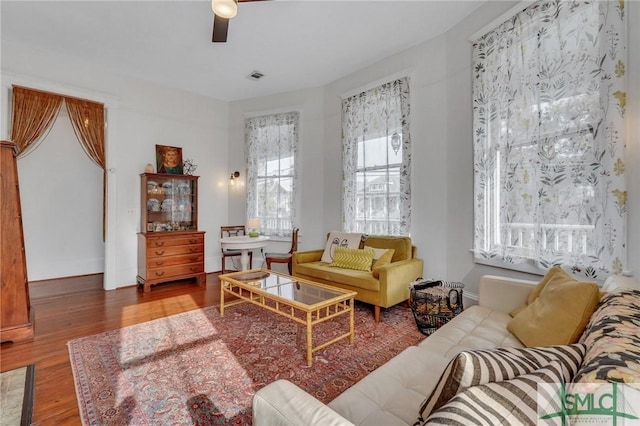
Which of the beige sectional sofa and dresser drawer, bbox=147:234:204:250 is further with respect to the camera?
dresser drawer, bbox=147:234:204:250

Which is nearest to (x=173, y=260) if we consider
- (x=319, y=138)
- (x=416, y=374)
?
(x=319, y=138)

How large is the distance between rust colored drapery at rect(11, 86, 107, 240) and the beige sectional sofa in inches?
189

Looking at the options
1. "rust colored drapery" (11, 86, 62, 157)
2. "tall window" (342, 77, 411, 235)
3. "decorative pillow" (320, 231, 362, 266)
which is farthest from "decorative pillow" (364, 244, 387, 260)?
"rust colored drapery" (11, 86, 62, 157)

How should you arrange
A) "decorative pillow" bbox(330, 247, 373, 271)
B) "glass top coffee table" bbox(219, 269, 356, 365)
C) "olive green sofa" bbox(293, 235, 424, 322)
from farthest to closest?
1. "decorative pillow" bbox(330, 247, 373, 271)
2. "olive green sofa" bbox(293, 235, 424, 322)
3. "glass top coffee table" bbox(219, 269, 356, 365)

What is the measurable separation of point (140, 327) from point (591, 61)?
450 cm

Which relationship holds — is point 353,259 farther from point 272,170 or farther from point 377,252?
point 272,170

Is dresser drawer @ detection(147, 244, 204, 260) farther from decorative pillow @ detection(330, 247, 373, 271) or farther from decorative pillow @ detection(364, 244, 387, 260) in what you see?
decorative pillow @ detection(364, 244, 387, 260)

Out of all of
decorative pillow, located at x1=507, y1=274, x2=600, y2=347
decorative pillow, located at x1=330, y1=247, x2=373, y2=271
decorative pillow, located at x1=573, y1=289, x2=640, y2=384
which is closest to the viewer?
decorative pillow, located at x1=573, y1=289, x2=640, y2=384

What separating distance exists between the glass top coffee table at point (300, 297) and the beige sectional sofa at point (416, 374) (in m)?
0.85

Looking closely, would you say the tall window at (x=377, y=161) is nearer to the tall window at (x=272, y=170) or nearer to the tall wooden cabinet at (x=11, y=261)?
the tall window at (x=272, y=170)

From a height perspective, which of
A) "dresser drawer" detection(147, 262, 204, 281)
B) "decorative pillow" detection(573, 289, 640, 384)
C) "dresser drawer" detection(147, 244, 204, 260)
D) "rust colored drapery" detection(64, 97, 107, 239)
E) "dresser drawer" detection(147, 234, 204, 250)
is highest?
"rust colored drapery" detection(64, 97, 107, 239)

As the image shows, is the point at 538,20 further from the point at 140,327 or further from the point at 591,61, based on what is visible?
the point at 140,327

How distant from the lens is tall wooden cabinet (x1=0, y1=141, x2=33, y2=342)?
2535 mm

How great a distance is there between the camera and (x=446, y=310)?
2.57 metres
